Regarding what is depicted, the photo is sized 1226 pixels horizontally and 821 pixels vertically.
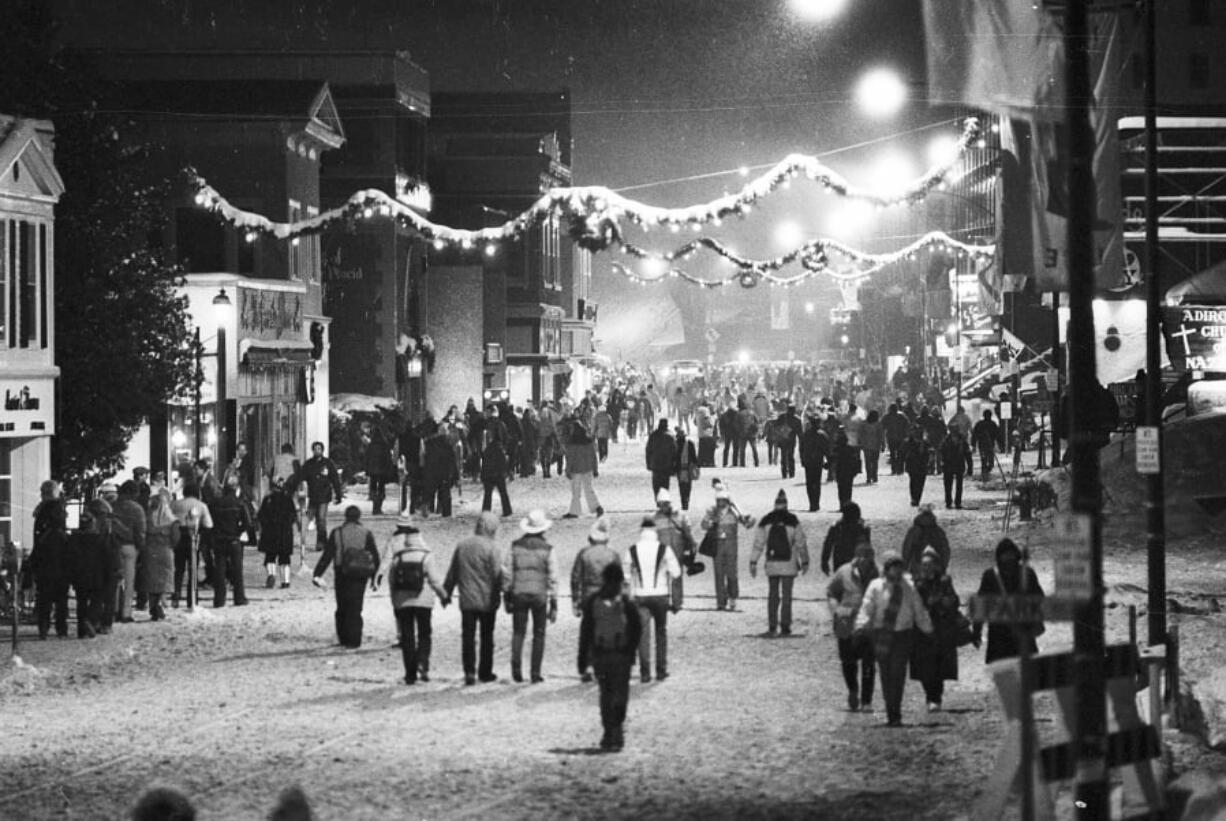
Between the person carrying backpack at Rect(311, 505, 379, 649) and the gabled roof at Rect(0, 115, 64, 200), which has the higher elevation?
the gabled roof at Rect(0, 115, 64, 200)

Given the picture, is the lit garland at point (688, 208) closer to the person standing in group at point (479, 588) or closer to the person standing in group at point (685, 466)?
the person standing in group at point (685, 466)

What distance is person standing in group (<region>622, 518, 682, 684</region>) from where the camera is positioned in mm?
18922

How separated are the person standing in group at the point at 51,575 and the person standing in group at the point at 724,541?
297 inches

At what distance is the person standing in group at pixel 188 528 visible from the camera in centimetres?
2548

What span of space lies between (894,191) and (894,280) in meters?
77.3

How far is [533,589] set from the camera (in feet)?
61.8

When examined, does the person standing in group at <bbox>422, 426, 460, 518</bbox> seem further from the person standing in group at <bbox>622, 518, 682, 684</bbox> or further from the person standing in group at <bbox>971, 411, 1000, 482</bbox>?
the person standing in group at <bbox>622, 518, 682, 684</bbox>

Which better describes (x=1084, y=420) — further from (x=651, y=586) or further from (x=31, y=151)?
(x=31, y=151)

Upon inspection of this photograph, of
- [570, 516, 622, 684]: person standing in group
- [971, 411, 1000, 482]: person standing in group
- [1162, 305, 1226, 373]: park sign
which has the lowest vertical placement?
[570, 516, 622, 684]: person standing in group

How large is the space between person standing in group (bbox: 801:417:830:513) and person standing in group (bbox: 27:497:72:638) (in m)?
16.7

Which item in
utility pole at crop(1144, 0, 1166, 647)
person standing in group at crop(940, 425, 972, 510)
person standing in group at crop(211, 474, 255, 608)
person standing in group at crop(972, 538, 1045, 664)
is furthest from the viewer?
person standing in group at crop(940, 425, 972, 510)

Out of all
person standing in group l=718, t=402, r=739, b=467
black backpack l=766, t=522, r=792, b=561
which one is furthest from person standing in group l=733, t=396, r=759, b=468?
black backpack l=766, t=522, r=792, b=561

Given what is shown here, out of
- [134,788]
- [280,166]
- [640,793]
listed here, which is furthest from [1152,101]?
[280,166]

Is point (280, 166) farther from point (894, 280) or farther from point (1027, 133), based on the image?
point (894, 280)
